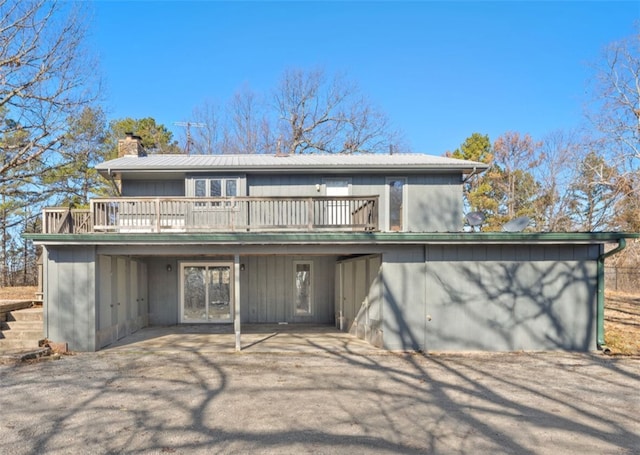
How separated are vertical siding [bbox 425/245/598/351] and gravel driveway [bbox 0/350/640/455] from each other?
66 centimetres

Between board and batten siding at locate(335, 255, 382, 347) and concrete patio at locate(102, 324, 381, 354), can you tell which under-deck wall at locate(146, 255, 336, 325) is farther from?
board and batten siding at locate(335, 255, 382, 347)

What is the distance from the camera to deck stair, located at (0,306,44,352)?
9.55 metres

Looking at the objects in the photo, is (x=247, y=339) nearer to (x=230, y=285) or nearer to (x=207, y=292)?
(x=230, y=285)

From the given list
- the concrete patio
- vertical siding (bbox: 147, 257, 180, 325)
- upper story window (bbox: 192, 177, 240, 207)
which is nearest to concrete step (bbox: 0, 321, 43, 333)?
the concrete patio

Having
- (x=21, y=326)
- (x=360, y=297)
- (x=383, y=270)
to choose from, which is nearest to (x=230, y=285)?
(x=360, y=297)

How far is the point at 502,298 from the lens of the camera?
9.70 m

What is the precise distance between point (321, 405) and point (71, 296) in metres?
6.72

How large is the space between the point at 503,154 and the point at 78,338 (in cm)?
2880

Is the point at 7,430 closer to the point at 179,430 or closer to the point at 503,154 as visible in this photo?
the point at 179,430

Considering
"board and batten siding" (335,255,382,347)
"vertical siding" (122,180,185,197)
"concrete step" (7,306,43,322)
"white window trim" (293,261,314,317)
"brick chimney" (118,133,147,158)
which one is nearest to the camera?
"board and batten siding" (335,255,382,347)

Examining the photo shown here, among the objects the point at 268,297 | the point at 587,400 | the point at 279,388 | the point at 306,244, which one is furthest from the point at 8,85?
the point at 587,400

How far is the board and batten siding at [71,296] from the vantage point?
9.46 m

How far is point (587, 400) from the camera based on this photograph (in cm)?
625

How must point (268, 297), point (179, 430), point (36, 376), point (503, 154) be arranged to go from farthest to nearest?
point (503, 154) < point (268, 297) < point (36, 376) < point (179, 430)
